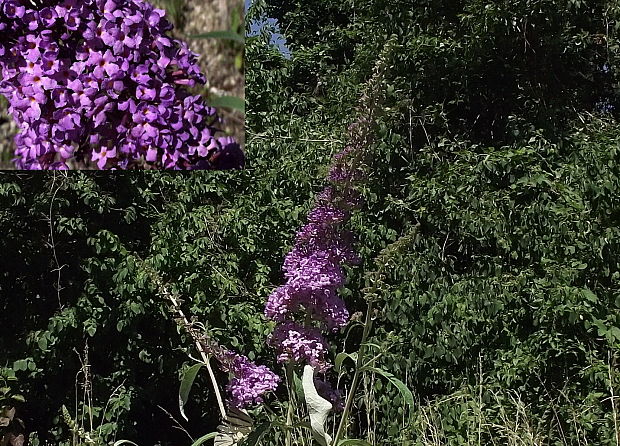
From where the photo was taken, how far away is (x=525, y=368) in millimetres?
2500

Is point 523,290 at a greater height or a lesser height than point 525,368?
Answer: greater

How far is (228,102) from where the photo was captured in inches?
85.6

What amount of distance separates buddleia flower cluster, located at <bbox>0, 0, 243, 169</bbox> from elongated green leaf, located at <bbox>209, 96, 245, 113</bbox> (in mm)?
48

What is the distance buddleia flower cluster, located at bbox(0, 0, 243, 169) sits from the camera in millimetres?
2031

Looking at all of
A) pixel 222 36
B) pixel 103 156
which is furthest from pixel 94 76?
pixel 222 36

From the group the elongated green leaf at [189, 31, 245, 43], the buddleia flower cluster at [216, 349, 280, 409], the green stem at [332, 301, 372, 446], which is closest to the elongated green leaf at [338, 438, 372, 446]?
the green stem at [332, 301, 372, 446]

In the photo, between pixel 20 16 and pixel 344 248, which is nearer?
pixel 344 248

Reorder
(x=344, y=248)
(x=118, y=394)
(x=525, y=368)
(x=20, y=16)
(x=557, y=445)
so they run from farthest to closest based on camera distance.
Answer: (x=118, y=394), (x=525, y=368), (x=557, y=445), (x=20, y=16), (x=344, y=248)

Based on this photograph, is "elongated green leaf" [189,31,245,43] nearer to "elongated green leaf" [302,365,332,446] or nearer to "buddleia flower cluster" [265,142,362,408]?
"buddleia flower cluster" [265,142,362,408]

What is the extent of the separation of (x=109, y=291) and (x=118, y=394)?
1.10 ft

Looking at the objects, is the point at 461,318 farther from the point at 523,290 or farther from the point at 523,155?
the point at 523,155

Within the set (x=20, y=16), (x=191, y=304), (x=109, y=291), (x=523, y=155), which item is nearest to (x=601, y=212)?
(x=523, y=155)

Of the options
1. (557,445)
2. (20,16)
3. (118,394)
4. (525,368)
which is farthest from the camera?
(118,394)

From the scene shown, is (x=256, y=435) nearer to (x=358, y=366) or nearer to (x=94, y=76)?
(x=358, y=366)
